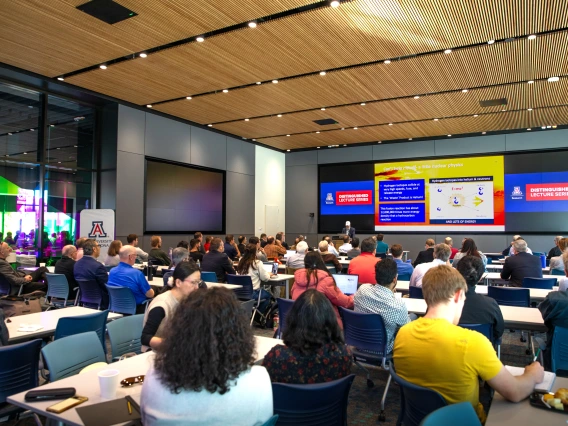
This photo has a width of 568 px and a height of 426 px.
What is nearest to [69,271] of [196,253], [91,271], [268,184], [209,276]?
[91,271]

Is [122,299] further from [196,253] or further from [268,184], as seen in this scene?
[268,184]

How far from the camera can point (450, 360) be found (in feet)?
6.39

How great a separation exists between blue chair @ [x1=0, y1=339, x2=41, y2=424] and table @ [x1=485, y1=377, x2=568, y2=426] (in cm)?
253

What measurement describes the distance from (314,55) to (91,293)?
16.2 feet

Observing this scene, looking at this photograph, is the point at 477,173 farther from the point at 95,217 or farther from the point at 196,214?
the point at 95,217

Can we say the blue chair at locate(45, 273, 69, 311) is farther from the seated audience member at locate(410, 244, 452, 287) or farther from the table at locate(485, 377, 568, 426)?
the table at locate(485, 377, 568, 426)

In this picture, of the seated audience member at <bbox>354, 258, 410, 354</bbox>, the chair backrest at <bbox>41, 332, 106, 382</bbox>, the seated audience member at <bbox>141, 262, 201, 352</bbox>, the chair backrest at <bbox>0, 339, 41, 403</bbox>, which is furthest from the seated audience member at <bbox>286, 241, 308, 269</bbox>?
the chair backrest at <bbox>0, 339, 41, 403</bbox>

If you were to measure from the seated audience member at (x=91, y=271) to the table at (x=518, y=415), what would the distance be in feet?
16.1

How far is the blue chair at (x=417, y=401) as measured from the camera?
1859mm

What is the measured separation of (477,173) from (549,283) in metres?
7.65

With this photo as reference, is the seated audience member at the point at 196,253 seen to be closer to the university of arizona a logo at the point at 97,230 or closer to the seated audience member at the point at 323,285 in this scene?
the university of arizona a logo at the point at 97,230

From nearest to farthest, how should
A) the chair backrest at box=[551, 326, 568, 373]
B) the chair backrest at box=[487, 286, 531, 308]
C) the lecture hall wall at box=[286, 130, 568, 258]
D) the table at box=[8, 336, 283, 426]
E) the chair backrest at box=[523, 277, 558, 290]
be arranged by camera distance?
the table at box=[8, 336, 283, 426] < the chair backrest at box=[551, 326, 568, 373] < the chair backrest at box=[487, 286, 531, 308] < the chair backrest at box=[523, 277, 558, 290] < the lecture hall wall at box=[286, 130, 568, 258]

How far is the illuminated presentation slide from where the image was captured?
12.3 meters

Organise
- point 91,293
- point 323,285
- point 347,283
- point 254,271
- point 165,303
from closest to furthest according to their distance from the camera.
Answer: point 165,303 < point 323,285 < point 347,283 < point 91,293 < point 254,271
